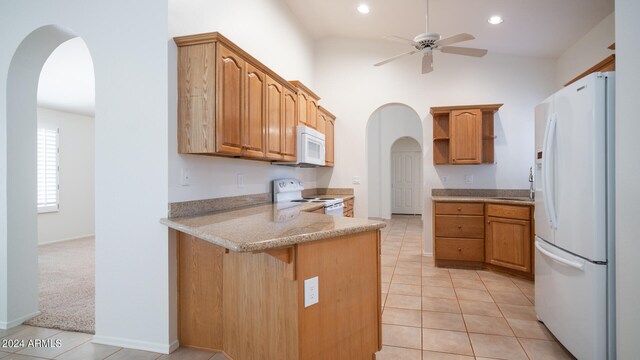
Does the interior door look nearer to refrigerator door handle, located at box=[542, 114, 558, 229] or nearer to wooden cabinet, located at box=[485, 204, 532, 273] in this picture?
wooden cabinet, located at box=[485, 204, 532, 273]

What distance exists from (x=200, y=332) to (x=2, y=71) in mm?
2529

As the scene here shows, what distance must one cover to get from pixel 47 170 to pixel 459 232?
22.4ft

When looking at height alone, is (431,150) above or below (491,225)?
above

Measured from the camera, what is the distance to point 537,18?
3535 mm

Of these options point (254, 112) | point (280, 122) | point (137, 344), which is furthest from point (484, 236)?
point (137, 344)

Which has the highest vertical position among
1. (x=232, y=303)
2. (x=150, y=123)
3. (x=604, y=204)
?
(x=150, y=123)

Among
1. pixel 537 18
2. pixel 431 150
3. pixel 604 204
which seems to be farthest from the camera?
pixel 431 150

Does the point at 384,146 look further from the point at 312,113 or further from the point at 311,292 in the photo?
the point at 311,292

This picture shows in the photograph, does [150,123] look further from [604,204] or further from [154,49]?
[604,204]

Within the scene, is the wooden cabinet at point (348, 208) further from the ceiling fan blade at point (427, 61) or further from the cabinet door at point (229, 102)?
the cabinet door at point (229, 102)

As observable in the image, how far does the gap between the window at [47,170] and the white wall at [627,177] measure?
7.48 meters

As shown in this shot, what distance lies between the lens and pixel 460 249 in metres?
4.19

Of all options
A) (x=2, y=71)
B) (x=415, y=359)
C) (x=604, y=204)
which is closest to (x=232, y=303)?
(x=415, y=359)

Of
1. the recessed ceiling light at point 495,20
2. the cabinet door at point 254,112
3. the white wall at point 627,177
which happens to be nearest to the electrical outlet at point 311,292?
the cabinet door at point 254,112
